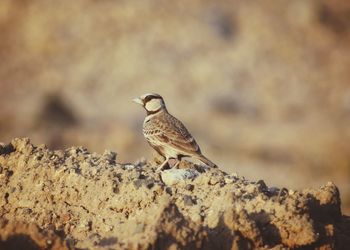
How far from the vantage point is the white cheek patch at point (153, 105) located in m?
11.6

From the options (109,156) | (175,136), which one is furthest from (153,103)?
(109,156)

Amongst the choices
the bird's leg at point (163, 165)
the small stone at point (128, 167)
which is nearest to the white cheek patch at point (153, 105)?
the bird's leg at point (163, 165)

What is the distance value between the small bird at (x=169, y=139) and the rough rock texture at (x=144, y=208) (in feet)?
1.72

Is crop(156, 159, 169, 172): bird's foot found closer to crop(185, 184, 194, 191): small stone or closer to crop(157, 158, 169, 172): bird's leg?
crop(157, 158, 169, 172): bird's leg

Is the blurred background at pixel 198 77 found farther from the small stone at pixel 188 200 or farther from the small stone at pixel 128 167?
the small stone at pixel 188 200

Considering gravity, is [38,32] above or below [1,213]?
above

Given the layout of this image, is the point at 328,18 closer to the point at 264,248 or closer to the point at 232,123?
the point at 232,123

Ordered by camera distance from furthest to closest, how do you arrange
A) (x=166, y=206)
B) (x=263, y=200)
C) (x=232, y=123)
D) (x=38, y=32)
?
(x=38, y=32), (x=232, y=123), (x=263, y=200), (x=166, y=206)

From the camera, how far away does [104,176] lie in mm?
9102

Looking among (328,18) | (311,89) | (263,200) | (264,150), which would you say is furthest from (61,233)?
(328,18)

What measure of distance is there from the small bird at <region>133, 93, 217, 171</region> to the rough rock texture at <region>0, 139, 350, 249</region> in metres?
0.52

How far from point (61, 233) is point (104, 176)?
84 cm

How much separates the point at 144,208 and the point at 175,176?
76 centimetres

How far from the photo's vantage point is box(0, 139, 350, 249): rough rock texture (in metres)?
7.65
